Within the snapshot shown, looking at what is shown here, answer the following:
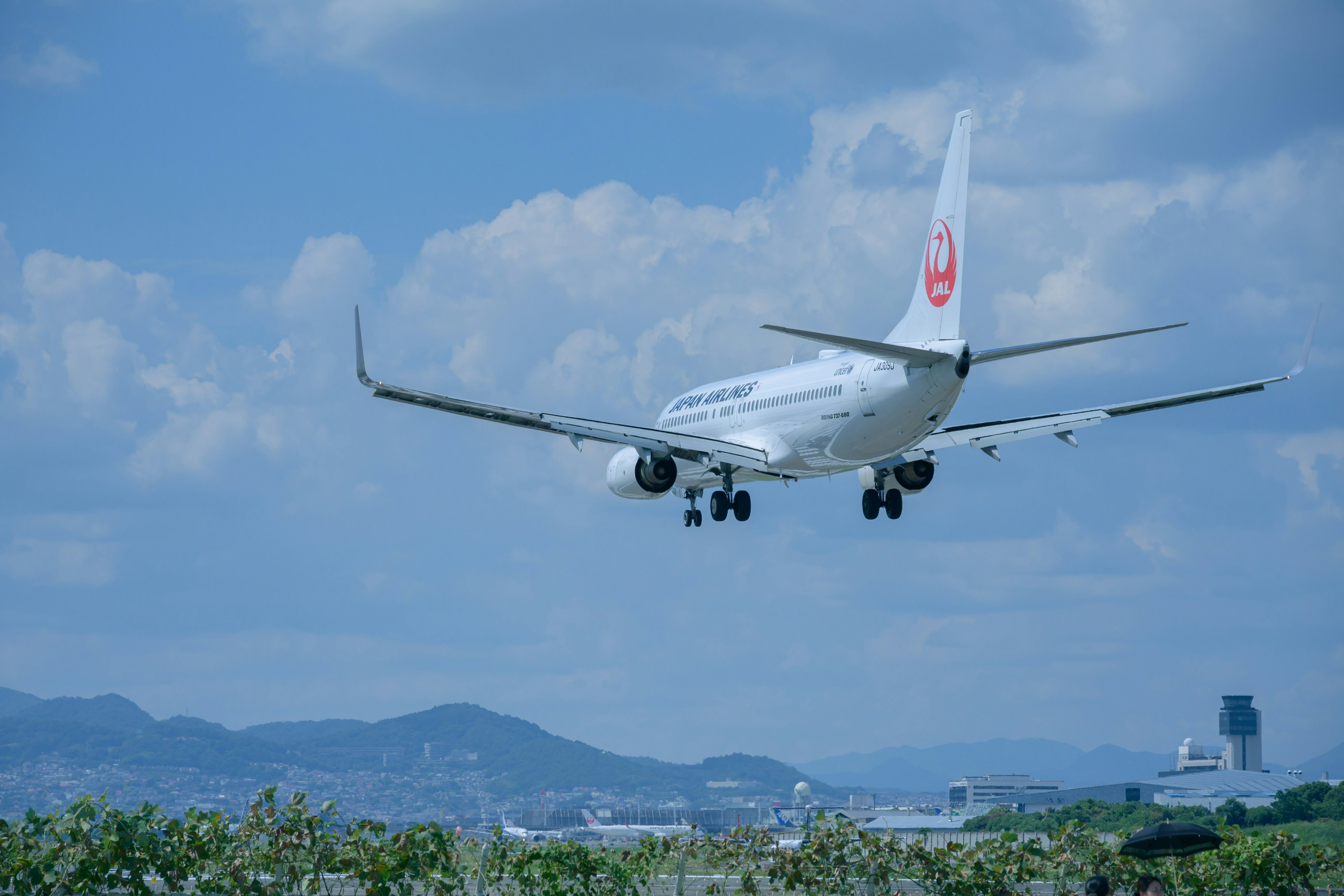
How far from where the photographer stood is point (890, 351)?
40.7 meters

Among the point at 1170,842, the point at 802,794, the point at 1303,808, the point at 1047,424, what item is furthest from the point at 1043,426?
the point at 1303,808

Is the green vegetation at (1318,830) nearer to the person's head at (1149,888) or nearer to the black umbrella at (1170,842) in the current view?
the black umbrella at (1170,842)

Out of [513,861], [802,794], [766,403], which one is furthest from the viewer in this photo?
[802,794]

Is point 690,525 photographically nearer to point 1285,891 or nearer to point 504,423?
point 504,423

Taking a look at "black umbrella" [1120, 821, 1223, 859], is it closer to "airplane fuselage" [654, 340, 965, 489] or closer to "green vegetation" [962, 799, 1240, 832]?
"airplane fuselage" [654, 340, 965, 489]

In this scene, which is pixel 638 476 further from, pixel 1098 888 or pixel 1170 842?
pixel 1098 888

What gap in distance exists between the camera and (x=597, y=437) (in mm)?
49812

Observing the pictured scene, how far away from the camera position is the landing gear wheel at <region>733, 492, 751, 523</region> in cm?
5366

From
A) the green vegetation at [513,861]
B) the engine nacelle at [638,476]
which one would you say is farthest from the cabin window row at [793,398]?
the green vegetation at [513,861]

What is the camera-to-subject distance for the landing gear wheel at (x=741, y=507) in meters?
53.7

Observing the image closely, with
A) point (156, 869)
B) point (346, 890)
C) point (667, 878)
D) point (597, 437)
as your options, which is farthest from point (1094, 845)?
point (597, 437)

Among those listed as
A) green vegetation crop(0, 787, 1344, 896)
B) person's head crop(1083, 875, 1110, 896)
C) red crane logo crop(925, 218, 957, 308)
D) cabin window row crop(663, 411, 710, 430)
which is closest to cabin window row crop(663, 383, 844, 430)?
cabin window row crop(663, 411, 710, 430)

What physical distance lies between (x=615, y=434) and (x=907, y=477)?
10.2 metres

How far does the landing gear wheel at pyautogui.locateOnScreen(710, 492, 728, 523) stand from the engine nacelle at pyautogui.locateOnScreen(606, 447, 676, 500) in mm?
1681
